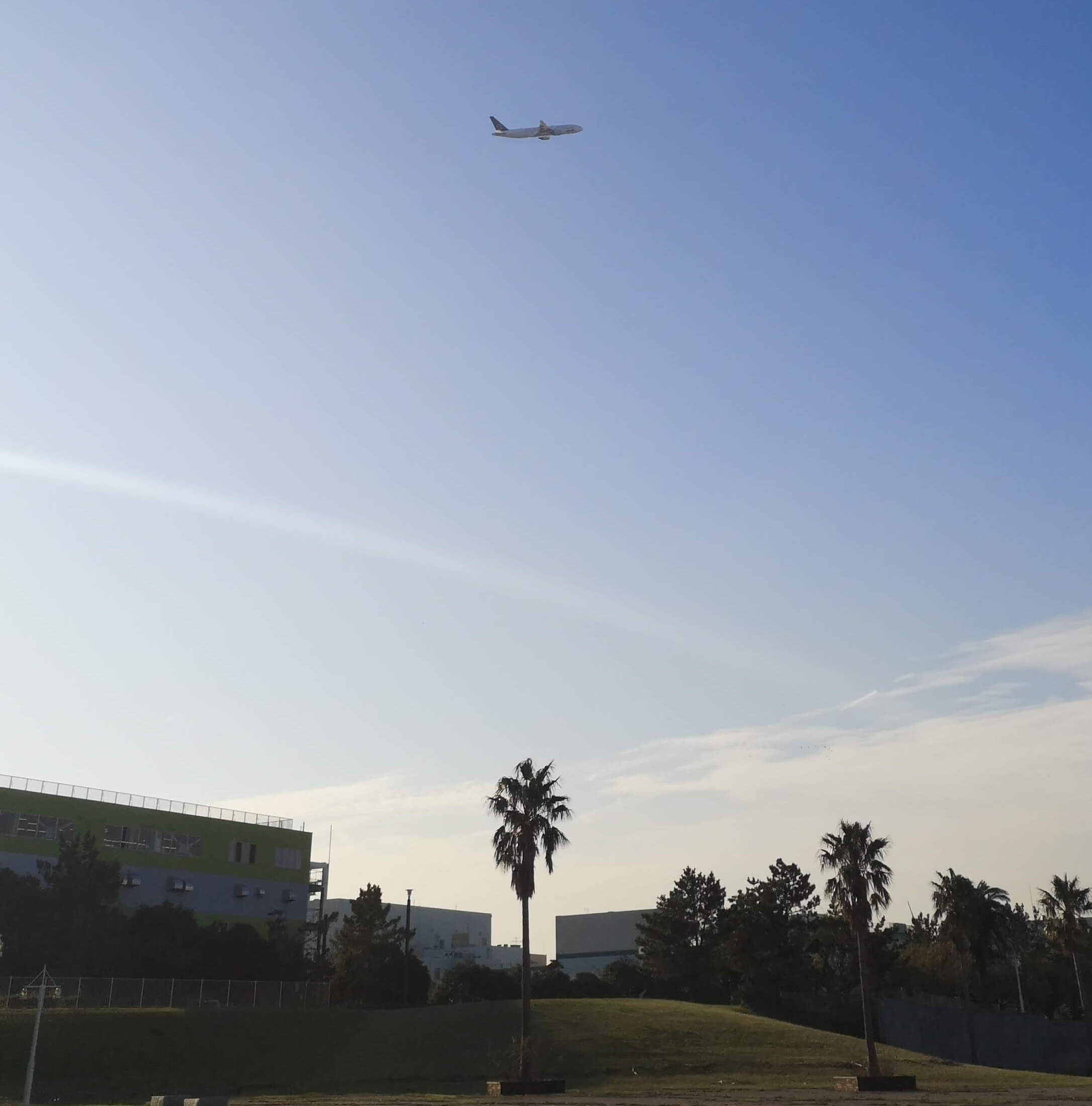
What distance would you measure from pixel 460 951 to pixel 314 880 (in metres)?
28.1

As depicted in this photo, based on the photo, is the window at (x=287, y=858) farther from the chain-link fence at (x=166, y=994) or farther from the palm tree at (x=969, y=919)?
→ the palm tree at (x=969, y=919)

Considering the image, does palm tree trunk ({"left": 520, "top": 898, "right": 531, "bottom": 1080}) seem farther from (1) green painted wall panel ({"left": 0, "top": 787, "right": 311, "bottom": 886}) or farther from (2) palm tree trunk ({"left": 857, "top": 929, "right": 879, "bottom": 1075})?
(1) green painted wall panel ({"left": 0, "top": 787, "right": 311, "bottom": 886})

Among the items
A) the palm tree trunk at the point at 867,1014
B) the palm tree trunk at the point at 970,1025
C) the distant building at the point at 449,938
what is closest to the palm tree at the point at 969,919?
the palm tree trunk at the point at 970,1025

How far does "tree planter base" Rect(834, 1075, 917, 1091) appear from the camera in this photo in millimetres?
53625

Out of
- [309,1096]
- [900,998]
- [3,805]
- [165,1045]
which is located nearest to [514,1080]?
[309,1096]

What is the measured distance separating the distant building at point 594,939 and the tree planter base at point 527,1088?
91.1 metres

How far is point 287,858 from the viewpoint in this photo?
104875 millimetres

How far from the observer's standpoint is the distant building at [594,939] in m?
145

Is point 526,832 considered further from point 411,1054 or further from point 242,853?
point 242,853

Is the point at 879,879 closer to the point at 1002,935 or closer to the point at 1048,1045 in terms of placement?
the point at 1048,1045

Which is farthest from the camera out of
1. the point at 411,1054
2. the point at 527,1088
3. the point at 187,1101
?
the point at 411,1054

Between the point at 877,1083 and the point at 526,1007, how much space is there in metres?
16.7

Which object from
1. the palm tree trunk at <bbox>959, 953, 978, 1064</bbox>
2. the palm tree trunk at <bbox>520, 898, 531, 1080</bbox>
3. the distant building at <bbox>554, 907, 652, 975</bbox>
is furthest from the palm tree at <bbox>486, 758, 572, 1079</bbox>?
the distant building at <bbox>554, 907, 652, 975</bbox>

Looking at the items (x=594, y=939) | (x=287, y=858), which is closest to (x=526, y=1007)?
(x=287, y=858)
